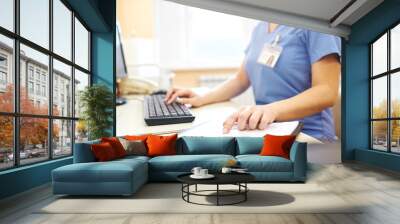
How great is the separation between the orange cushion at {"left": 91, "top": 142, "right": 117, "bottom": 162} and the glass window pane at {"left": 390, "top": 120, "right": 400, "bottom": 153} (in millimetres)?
5341

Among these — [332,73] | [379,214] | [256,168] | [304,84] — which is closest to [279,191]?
[256,168]

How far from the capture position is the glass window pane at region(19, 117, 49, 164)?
5305 millimetres

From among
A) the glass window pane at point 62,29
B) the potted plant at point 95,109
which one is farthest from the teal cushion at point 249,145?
the glass window pane at point 62,29

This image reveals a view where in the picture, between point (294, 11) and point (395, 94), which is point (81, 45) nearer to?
point (294, 11)

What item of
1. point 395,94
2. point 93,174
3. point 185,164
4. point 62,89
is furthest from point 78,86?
point 395,94

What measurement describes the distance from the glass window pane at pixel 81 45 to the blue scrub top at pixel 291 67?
3.42 m

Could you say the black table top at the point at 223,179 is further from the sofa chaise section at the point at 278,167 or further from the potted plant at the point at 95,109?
the potted plant at the point at 95,109

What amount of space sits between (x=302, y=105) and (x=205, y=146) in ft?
9.25

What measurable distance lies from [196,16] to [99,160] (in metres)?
4.42

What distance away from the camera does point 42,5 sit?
19.6 ft

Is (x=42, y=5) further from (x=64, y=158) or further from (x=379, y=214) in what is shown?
(x=379, y=214)

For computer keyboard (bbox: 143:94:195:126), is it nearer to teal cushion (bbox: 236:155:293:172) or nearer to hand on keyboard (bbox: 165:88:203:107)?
hand on keyboard (bbox: 165:88:203:107)

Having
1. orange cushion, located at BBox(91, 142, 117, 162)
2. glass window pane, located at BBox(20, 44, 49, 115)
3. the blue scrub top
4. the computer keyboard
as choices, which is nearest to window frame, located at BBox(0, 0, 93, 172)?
glass window pane, located at BBox(20, 44, 49, 115)

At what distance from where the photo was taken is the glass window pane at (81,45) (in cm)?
755
